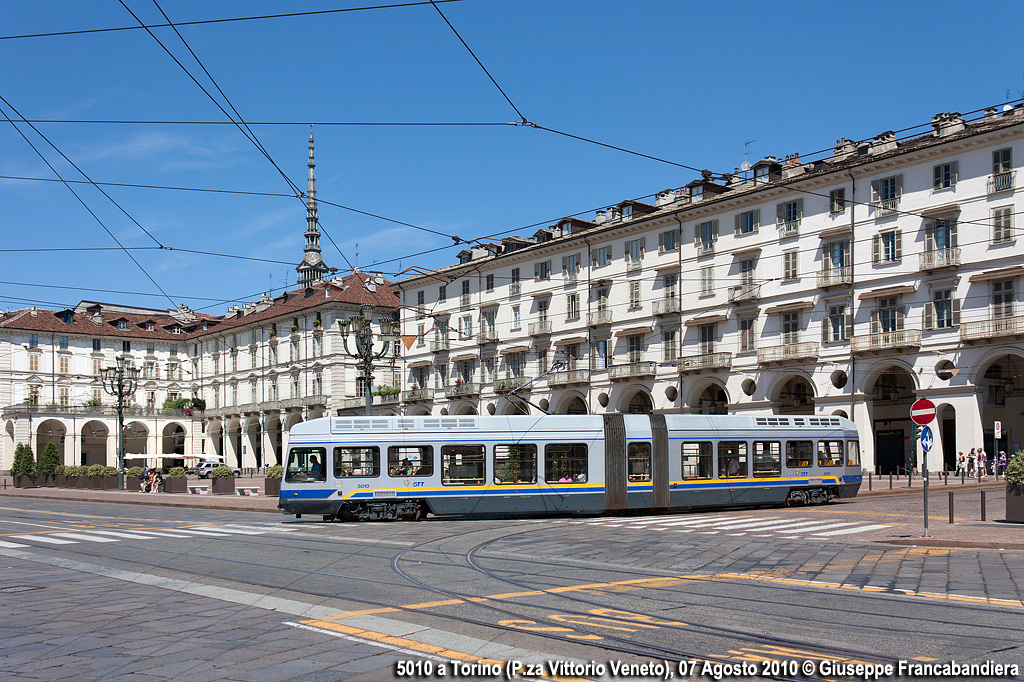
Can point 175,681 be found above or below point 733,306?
below

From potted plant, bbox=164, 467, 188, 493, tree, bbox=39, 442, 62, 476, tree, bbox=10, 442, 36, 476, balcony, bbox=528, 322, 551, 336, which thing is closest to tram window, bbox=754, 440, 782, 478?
balcony, bbox=528, 322, 551, 336

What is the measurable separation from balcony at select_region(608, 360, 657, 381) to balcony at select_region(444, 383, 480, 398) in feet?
38.6

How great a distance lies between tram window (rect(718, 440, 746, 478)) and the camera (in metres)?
27.9

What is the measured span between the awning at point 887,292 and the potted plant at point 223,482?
103 ft

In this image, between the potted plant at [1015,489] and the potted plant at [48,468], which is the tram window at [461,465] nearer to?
the potted plant at [1015,489]

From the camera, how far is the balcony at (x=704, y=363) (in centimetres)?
4888

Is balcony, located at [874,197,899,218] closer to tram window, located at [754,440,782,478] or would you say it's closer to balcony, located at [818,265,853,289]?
balcony, located at [818,265,853,289]

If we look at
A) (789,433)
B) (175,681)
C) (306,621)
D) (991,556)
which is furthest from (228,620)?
(789,433)

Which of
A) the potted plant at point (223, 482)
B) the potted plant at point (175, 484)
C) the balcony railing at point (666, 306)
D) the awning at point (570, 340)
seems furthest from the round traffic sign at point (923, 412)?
the potted plant at point (175, 484)

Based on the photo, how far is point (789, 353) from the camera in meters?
46.1

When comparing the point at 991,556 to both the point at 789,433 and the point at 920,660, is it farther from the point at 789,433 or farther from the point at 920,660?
the point at 789,433

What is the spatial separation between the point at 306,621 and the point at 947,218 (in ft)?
126

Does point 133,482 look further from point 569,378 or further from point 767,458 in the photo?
point 767,458

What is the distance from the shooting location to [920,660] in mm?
7625
